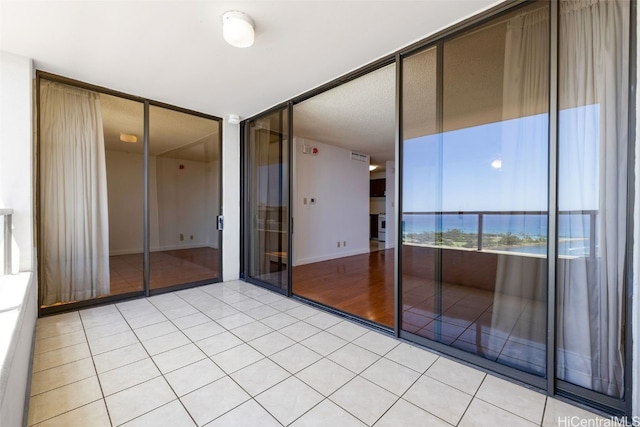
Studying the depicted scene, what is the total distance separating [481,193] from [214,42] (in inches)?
97.7

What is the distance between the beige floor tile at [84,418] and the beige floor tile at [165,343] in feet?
1.94

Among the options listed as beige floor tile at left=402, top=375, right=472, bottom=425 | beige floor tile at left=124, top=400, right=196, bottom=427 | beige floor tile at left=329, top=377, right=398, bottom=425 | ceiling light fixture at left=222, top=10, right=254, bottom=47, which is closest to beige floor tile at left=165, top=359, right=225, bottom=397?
beige floor tile at left=124, top=400, right=196, bottom=427

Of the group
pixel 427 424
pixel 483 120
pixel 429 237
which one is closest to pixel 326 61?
pixel 483 120

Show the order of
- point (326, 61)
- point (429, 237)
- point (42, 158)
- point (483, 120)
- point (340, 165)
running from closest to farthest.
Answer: point (483, 120)
point (429, 237)
point (326, 61)
point (42, 158)
point (340, 165)

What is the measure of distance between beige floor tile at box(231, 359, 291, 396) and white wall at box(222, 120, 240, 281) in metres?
2.51

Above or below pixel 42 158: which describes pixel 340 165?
above

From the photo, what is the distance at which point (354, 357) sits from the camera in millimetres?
2160

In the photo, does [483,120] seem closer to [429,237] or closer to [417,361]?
[429,237]

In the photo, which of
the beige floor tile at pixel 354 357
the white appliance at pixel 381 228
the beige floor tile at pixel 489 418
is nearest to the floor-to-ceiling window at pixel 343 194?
the beige floor tile at pixel 354 357

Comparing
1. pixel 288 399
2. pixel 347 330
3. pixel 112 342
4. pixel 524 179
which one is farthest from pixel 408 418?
pixel 112 342

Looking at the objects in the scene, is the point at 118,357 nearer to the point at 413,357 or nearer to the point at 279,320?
the point at 279,320

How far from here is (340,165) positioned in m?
6.58

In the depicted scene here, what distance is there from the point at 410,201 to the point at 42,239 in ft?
12.6

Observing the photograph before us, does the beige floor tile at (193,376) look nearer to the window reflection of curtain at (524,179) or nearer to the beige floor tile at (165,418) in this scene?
the beige floor tile at (165,418)
